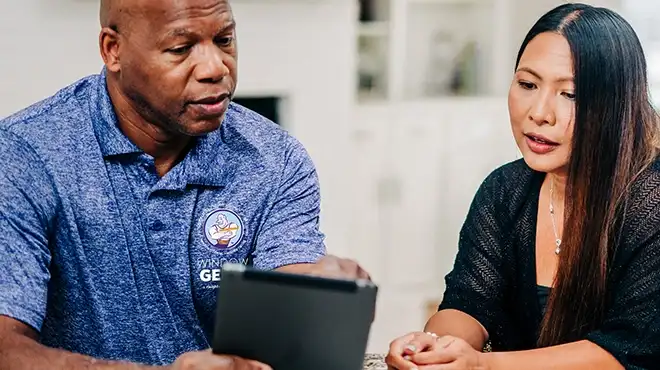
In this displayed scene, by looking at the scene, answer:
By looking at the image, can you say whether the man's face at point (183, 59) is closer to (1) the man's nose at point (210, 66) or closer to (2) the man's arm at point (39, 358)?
(1) the man's nose at point (210, 66)

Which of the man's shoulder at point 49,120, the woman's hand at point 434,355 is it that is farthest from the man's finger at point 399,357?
the man's shoulder at point 49,120

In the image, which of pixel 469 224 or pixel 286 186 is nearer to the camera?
pixel 286 186

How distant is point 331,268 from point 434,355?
7.7 inches

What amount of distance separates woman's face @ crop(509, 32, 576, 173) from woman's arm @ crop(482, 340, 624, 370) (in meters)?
0.28

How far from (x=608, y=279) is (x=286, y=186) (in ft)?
1.71

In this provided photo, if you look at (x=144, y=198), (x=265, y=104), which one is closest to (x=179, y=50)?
(x=144, y=198)

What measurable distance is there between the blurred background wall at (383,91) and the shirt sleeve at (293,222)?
2.04 m

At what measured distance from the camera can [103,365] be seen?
4.28 ft

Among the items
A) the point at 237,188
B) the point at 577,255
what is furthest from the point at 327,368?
the point at 577,255

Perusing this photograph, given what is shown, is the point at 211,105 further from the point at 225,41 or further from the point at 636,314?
the point at 636,314

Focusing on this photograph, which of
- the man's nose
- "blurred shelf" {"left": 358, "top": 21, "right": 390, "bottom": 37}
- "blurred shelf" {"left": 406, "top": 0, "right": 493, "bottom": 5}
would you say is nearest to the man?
the man's nose

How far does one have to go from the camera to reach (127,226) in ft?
4.95

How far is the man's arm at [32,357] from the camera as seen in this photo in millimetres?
1308

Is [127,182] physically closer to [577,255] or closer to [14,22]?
[577,255]
